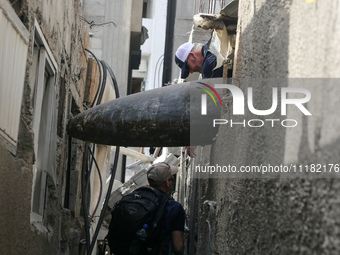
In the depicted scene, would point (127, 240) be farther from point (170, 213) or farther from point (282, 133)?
point (282, 133)

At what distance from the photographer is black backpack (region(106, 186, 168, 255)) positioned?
5117mm

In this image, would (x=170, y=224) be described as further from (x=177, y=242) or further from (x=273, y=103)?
(x=273, y=103)

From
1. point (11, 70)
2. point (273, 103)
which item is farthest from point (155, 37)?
point (273, 103)

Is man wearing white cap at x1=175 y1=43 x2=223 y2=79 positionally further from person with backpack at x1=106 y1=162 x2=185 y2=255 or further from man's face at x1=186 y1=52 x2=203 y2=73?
person with backpack at x1=106 y1=162 x2=185 y2=255

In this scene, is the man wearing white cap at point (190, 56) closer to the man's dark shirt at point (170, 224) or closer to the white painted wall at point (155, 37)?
the man's dark shirt at point (170, 224)

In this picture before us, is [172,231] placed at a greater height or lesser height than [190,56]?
lesser

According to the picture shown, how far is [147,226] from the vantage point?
Result: 514cm

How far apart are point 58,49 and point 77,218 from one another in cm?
240

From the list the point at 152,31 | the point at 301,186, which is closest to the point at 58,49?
the point at 301,186

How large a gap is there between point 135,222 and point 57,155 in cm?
98

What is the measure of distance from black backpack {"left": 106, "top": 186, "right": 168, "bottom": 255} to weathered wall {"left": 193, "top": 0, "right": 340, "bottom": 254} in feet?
4.40

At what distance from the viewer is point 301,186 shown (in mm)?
2270

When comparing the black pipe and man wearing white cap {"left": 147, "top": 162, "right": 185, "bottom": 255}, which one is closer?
the black pipe

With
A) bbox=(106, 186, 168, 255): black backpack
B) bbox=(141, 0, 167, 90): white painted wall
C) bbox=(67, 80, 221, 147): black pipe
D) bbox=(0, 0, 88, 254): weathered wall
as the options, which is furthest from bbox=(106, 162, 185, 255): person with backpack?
bbox=(141, 0, 167, 90): white painted wall
